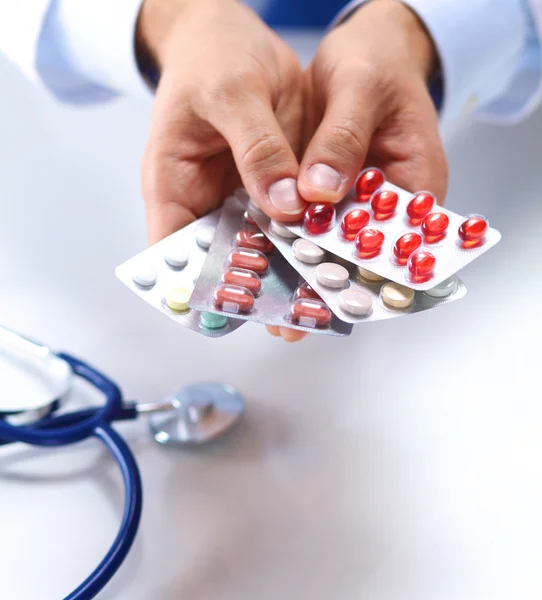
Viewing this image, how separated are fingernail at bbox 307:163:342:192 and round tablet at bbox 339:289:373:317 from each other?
9 centimetres

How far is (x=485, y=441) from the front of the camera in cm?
51

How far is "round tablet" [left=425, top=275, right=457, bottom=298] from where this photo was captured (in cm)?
44

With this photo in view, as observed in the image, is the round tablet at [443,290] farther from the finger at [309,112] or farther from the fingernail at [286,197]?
the finger at [309,112]

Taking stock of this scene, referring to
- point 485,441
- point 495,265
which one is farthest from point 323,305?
point 495,265

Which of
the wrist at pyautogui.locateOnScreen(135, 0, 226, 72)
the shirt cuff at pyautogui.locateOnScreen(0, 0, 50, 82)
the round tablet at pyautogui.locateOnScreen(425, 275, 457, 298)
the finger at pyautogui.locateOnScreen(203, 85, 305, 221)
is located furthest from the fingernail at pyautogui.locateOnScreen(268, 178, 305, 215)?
the shirt cuff at pyautogui.locateOnScreen(0, 0, 50, 82)

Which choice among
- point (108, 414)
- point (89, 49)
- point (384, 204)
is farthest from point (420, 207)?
point (89, 49)

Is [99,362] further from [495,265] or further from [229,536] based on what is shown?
[495,265]

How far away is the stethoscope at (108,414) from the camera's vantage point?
0.45 meters

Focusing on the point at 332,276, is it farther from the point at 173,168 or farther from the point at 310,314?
the point at 173,168

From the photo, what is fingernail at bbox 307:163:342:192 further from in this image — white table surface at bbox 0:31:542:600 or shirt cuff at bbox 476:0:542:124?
shirt cuff at bbox 476:0:542:124

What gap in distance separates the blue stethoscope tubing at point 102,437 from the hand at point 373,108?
19cm

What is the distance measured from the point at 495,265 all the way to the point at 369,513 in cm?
30

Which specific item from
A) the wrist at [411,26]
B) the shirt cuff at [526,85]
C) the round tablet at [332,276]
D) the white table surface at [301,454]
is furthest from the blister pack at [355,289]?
the shirt cuff at [526,85]

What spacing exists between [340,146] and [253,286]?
0.41 feet
